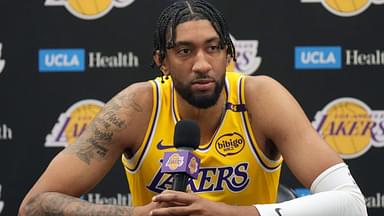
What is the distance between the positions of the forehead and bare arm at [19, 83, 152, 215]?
0.96 ft

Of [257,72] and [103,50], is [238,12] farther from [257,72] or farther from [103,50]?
[103,50]

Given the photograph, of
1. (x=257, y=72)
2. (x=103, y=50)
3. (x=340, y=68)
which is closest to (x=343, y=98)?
(x=340, y=68)

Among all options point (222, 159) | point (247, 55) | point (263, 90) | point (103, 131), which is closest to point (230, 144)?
point (222, 159)

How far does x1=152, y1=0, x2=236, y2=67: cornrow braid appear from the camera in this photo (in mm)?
2705

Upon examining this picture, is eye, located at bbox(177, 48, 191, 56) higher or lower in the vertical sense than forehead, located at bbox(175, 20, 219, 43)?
lower

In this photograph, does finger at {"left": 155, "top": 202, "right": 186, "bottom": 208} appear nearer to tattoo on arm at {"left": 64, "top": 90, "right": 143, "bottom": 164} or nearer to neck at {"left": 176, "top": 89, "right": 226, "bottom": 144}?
tattoo on arm at {"left": 64, "top": 90, "right": 143, "bottom": 164}

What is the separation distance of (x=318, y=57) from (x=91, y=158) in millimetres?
2190

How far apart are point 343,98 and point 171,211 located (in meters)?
2.56

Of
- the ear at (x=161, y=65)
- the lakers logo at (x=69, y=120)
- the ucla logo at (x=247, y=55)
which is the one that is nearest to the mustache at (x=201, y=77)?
the ear at (x=161, y=65)

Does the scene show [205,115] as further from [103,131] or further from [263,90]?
[103,131]

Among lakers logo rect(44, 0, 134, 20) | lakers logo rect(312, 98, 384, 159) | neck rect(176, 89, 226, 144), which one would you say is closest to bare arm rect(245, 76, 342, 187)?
neck rect(176, 89, 226, 144)

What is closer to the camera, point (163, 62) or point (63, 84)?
point (163, 62)

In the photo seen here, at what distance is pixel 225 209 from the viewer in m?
2.34

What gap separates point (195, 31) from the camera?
2.66m
